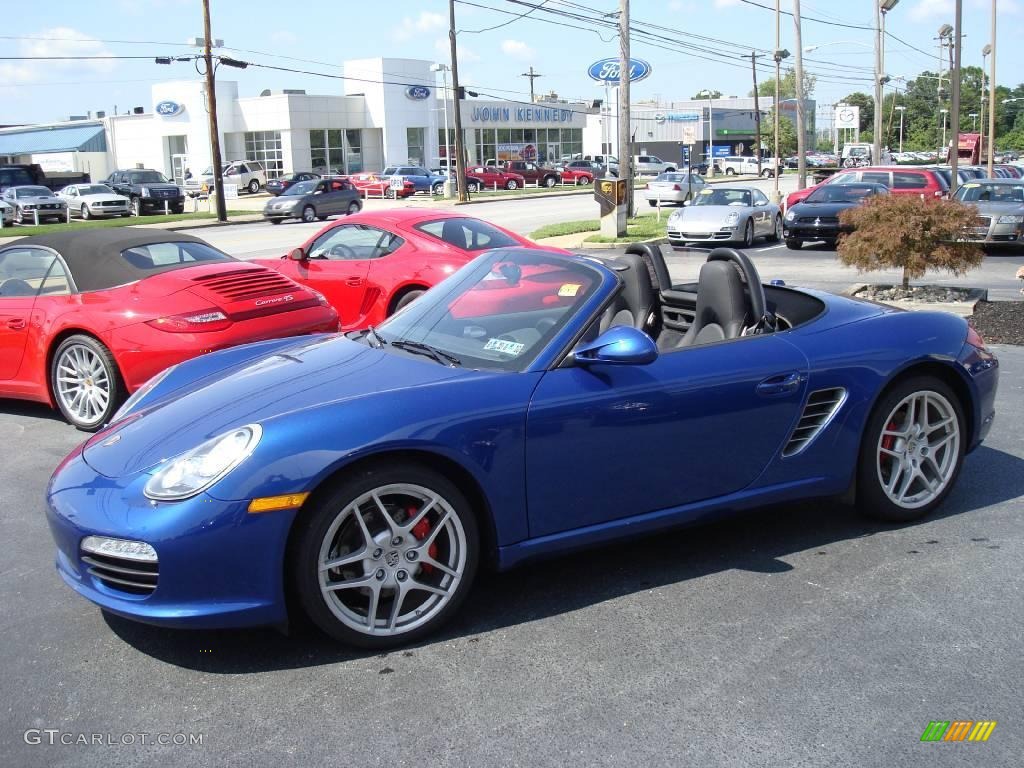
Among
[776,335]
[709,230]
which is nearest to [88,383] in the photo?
[776,335]

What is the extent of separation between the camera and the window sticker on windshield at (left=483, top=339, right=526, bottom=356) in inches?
158

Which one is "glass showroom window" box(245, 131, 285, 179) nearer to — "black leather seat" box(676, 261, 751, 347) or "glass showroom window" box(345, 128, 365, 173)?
"glass showroom window" box(345, 128, 365, 173)

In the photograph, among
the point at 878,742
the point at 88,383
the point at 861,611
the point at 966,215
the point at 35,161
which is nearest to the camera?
the point at 878,742

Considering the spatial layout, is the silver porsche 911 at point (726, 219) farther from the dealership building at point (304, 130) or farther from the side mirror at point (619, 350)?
the dealership building at point (304, 130)

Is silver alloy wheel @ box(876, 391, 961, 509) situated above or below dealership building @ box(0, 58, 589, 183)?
below

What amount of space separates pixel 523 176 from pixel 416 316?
56.7m

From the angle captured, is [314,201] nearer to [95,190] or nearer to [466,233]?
[95,190]

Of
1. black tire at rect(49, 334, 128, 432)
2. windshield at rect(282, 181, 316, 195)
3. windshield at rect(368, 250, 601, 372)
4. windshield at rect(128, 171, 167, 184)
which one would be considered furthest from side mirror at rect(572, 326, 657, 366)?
windshield at rect(128, 171, 167, 184)

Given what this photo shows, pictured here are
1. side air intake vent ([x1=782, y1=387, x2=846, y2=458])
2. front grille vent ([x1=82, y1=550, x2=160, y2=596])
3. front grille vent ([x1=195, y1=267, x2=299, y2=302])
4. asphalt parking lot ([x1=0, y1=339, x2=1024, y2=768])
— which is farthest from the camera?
front grille vent ([x1=195, y1=267, x2=299, y2=302])

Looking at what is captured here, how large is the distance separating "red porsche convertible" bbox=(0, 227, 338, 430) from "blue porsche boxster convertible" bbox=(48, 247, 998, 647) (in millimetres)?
2161

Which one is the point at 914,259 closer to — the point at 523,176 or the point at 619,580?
the point at 619,580

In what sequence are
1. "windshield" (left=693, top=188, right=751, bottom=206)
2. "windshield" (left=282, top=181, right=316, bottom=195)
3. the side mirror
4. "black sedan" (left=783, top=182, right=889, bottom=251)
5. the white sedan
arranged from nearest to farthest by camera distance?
the side mirror
"black sedan" (left=783, top=182, right=889, bottom=251)
"windshield" (left=693, top=188, right=751, bottom=206)
"windshield" (left=282, top=181, right=316, bottom=195)
the white sedan

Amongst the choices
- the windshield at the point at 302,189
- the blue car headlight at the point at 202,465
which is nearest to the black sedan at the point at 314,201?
the windshield at the point at 302,189

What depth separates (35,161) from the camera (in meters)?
70.9
